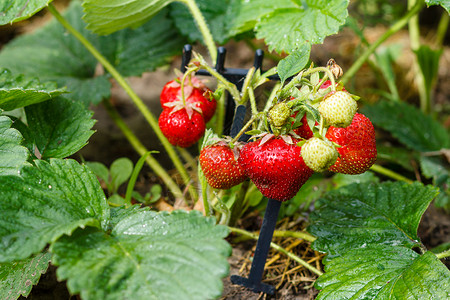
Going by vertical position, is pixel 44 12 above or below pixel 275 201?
above

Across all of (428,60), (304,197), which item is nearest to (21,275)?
(304,197)

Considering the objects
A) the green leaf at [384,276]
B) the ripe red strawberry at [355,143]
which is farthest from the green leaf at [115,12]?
the green leaf at [384,276]

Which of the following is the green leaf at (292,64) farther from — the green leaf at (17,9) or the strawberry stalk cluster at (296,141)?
the green leaf at (17,9)

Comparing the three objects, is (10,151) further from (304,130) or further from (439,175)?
(439,175)

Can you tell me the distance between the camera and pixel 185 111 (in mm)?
1085

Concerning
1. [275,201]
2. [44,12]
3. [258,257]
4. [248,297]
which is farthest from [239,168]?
[44,12]

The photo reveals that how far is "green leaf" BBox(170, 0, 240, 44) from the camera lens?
1545 mm

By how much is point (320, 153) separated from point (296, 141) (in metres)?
0.13

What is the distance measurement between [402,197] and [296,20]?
0.59 metres

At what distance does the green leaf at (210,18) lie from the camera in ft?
5.07

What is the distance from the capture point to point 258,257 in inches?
40.9

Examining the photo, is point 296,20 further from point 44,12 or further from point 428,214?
point 44,12

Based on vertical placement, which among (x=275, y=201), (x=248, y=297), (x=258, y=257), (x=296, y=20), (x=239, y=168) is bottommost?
(x=248, y=297)

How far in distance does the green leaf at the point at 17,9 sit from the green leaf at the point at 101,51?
0.43m
